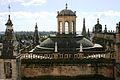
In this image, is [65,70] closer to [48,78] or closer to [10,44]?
[48,78]

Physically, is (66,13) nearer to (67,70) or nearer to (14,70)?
(67,70)

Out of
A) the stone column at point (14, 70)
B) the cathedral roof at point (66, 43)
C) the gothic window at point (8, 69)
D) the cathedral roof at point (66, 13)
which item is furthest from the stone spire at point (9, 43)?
the cathedral roof at point (66, 13)

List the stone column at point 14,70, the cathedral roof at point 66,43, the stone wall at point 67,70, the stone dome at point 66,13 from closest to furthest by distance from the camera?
1. the stone column at point 14,70
2. the stone wall at point 67,70
3. the cathedral roof at point 66,43
4. the stone dome at point 66,13

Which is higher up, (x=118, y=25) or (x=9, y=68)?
(x=118, y=25)

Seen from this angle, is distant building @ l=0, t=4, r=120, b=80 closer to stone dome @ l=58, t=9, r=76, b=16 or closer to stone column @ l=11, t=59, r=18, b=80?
stone column @ l=11, t=59, r=18, b=80

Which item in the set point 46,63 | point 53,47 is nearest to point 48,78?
point 46,63

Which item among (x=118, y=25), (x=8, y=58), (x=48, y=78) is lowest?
(x=48, y=78)

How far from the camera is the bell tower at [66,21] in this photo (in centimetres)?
3334

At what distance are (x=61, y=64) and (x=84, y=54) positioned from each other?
7.85ft

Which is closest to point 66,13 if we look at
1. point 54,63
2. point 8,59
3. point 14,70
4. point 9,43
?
point 54,63

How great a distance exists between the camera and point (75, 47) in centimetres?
3080

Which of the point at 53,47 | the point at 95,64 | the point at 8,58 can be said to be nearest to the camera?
the point at 8,58

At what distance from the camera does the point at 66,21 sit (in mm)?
33469

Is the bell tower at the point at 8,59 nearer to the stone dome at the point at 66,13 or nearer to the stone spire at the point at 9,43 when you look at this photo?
the stone spire at the point at 9,43
